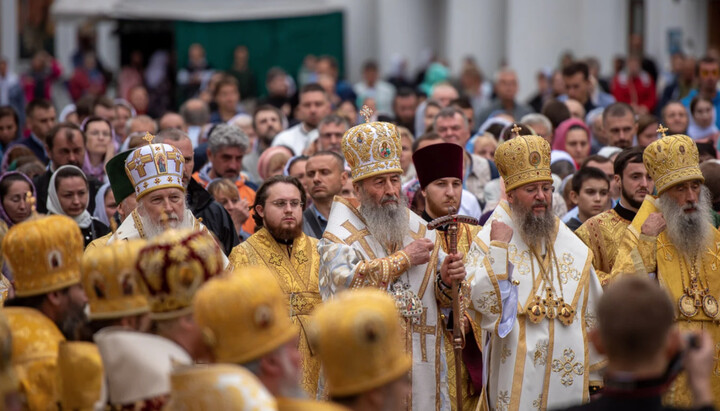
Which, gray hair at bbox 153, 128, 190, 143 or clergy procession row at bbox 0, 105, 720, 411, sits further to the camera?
gray hair at bbox 153, 128, 190, 143

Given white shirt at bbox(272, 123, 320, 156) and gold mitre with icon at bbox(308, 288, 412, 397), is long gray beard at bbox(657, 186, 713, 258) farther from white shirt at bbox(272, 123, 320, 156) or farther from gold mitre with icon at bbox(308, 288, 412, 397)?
white shirt at bbox(272, 123, 320, 156)

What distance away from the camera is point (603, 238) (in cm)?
737

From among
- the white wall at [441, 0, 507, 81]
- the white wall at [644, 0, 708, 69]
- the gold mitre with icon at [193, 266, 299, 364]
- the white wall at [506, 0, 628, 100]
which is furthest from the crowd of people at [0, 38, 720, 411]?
the white wall at [441, 0, 507, 81]

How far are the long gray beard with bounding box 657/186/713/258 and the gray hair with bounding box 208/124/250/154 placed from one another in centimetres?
367

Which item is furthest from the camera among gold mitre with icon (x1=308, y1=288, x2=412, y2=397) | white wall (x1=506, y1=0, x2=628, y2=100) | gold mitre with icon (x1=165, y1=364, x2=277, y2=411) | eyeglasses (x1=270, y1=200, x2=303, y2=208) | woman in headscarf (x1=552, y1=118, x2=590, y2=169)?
white wall (x1=506, y1=0, x2=628, y2=100)

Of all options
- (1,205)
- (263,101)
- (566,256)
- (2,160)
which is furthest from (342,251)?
(263,101)

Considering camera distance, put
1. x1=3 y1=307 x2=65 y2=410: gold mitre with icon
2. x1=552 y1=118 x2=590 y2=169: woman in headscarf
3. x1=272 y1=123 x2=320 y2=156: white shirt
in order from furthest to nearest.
Result: x1=272 y1=123 x2=320 y2=156: white shirt < x1=552 y1=118 x2=590 y2=169: woman in headscarf < x1=3 y1=307 x2=65 y2=410: gold mitre with icon

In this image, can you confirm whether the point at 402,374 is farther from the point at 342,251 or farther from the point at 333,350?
the point at 342,251

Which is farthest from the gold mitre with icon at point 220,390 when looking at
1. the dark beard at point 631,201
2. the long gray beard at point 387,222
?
the dark beard at point 631,201

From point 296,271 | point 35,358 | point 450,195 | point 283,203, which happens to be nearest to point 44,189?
point 283,203

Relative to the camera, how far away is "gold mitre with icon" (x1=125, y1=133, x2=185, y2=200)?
704 cm

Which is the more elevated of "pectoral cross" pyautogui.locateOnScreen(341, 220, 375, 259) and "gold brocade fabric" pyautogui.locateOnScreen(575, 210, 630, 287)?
"pectoral cross" pyautogui.locateOnScreen(341, 220, 375, 259)

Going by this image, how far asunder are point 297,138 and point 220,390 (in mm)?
7793

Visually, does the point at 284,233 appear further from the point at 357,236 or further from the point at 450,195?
the point at 450,195
